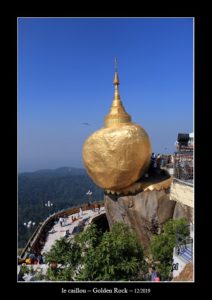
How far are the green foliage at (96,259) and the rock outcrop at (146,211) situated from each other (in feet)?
13.6

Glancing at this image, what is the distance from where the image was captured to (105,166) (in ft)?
52.2

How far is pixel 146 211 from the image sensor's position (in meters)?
15.5

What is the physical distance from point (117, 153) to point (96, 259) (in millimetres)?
6851

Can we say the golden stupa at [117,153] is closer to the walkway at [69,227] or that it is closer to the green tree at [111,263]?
the walkway at [69,227]

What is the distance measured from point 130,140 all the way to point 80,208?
33.9ft

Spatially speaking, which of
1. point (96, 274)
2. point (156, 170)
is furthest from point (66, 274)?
point (156, 170)

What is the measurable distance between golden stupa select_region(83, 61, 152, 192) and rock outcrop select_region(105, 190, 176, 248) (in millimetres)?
863

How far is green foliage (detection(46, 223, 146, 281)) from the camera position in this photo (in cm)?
930

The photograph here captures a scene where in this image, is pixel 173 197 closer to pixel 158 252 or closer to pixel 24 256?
pixel 158 252

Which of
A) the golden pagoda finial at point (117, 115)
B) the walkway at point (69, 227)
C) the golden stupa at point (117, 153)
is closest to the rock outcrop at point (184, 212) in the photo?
the golden stupa at point (117, 153)

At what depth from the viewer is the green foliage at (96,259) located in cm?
930

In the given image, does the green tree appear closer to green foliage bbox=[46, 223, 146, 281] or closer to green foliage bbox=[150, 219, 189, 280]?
green foliage bbox=[46, 223, 146, 281]

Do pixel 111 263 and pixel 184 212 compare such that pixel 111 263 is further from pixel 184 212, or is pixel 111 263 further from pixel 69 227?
pixel 69 227

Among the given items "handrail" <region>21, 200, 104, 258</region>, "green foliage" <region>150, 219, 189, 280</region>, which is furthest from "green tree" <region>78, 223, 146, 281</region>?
"handrail" <region>21, 200, 104, 258</region>
